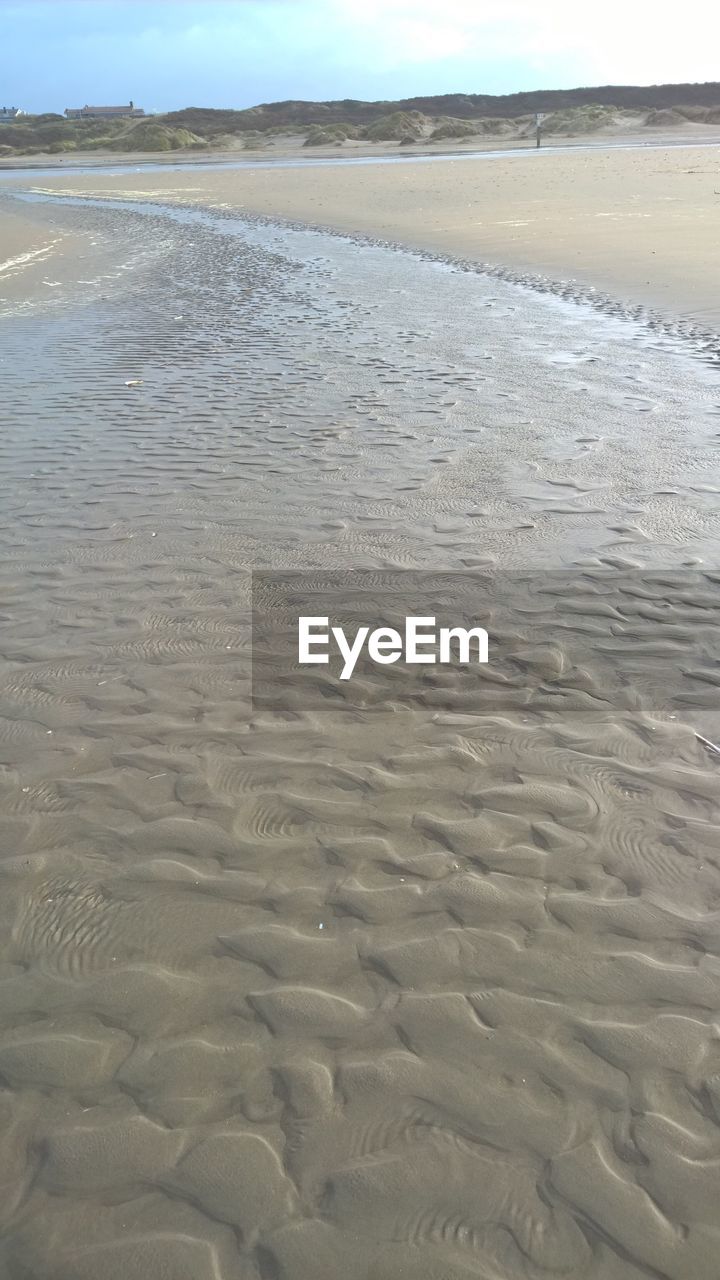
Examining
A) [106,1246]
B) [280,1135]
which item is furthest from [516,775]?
[106,1246]

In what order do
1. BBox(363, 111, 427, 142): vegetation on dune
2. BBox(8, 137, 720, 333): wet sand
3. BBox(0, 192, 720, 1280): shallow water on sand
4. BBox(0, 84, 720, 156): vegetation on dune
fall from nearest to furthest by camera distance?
1. BBox(0, 192, 720, 1280): shallow water on sand
2. BBox(8, 137, 720, 333): wet sand
3. BBox(363, 111, 427, 142): vegetation on dune
4. BBox(0, 84, 720, 156): vegetation on dune

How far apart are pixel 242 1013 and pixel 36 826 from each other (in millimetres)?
1238

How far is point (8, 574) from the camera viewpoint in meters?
5.57

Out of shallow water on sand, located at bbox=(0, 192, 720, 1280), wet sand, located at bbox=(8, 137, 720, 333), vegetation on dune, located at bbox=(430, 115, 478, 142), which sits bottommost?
shallow water on sand, located at bbox=(0, 192, 720, 1280)

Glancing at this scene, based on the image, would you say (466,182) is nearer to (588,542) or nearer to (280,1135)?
(588,542)

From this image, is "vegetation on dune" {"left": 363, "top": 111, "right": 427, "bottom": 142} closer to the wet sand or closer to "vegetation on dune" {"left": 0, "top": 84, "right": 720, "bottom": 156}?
"vegetation on dune" {"left": 0, "top": 84, "right": 720, "bottom": 156}
